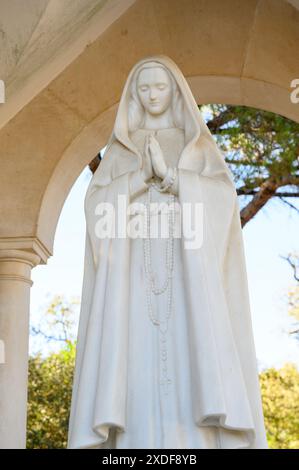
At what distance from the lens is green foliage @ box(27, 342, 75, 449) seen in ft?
61.0

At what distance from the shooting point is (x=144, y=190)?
6633mm

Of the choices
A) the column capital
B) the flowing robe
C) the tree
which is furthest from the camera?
the tree

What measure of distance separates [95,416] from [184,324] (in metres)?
0.80

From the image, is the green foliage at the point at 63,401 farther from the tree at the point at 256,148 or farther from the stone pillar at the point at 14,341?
the stone pillar at the point at 14,341

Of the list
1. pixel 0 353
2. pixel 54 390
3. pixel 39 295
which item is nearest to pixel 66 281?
pixel 39 295

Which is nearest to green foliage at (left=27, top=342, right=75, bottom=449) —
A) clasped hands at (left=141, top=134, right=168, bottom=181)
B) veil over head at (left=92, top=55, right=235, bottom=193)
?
veil over head at (left=92, top=55, right=235, bottom=193)

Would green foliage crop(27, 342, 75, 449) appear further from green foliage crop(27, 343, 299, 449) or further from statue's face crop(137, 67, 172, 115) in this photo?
statue's face crop(137, 67, 172, 115)

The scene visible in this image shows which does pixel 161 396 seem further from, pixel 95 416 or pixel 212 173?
pixel 212 173

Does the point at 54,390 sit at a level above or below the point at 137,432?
above

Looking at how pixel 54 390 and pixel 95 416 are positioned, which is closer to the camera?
pixel 95 416

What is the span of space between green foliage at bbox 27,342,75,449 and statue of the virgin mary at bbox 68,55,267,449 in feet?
40.6

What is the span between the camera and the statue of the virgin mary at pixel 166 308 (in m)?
5.96

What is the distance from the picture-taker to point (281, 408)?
1961cm
